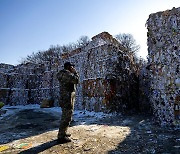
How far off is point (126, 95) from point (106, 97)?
3.66 ft

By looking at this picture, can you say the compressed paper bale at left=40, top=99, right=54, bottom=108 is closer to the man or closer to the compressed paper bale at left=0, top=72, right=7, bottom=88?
the compressed paper bale at left=0, top=72, right=7, bottom=88

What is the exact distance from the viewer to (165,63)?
18.0ft

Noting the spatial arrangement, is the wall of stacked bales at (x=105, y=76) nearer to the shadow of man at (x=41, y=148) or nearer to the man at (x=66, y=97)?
the man at (x=66, y=97)

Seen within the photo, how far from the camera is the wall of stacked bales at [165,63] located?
5.25 meters

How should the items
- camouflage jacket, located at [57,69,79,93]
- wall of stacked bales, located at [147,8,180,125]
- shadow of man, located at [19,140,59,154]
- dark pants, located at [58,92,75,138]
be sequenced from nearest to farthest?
shadow of man, located at [19,140,59,154]
dark pants, located at [58,92,75,138]
camouflage jacket, located at [57,69,79,93]
wall of stacked bales, located at [147,8,180,125]

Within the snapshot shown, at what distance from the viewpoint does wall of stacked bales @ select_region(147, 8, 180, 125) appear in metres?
5.25

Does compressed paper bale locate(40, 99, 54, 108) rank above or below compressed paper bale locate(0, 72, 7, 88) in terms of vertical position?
below

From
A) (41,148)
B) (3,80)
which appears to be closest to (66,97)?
(41,148)

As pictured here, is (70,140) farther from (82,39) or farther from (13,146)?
(82,39)

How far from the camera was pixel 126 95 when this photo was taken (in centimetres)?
902

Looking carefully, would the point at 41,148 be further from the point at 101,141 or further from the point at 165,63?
the point at 165,63

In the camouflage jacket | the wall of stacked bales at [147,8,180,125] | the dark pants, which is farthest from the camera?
the wall of stacked bales at [147,8,180,125]

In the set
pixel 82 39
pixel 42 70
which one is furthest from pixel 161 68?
pixel 82 39

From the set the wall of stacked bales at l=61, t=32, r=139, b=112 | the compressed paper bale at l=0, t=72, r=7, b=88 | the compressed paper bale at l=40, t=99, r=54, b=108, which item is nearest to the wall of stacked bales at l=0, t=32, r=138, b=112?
the wall of stacked bales at l=61, t=32, r=139, b=112
